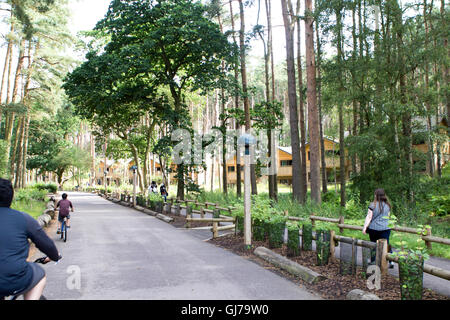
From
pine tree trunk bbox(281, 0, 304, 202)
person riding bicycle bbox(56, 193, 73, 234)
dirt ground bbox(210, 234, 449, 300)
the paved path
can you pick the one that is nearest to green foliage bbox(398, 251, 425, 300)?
dirt ground bbox(210, 234, 449, 300)

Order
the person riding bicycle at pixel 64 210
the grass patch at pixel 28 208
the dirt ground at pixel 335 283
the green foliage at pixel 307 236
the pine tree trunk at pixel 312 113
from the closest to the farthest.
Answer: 1. the dirt ground at pixel 335 283
2. the green foliage at pixel 307 236
3. the person riding bicycle at pixel 64 210
4. the pine tree trunk at pixel 312 113
5. the grass patch at pixel 28 208

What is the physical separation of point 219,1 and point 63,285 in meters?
19.3


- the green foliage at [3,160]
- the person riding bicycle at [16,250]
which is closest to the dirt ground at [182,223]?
the green foliage at [3,160]

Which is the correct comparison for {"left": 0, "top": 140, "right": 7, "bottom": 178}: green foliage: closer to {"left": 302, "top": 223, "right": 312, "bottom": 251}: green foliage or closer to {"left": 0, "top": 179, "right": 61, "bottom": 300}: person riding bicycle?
{"left": 302, "top": 223, "right": 312, "bottom": 251}: green foliage

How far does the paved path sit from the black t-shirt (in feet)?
9.66

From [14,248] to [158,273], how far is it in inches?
185

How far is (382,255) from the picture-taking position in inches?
260

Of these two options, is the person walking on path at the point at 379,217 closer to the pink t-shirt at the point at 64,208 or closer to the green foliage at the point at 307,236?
the green foliage at the point at 307,236

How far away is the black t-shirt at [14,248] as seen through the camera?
3248mm

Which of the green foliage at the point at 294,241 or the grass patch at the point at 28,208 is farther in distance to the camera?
the grass patch at the point at 28,208

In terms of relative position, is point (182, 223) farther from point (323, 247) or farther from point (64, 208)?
point (323, 247)

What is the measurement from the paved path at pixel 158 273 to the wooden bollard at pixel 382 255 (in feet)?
4.45
